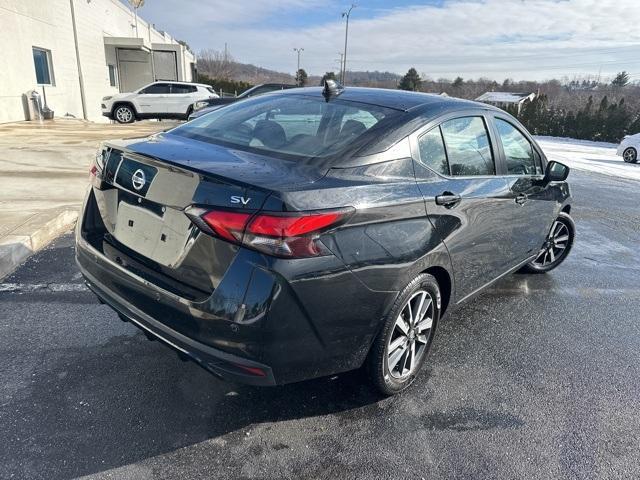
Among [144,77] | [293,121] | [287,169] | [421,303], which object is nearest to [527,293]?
[421,303]

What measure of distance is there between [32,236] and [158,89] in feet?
57.2

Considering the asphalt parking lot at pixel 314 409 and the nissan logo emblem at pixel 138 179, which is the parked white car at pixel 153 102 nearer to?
the asphalt parking lot at pixel 314 409

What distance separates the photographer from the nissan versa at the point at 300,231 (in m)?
1.98

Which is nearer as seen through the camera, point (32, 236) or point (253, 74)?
point (32, 236)

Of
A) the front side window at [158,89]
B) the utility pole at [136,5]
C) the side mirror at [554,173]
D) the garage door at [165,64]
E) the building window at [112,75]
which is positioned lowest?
the side mirror at [554,173]

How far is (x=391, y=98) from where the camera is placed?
3029mm

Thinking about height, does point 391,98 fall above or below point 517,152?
above

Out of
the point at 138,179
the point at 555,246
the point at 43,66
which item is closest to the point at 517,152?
the point at 555,246

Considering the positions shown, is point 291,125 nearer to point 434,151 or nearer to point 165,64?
point 434,151

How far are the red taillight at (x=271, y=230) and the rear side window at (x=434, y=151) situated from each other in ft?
3.28

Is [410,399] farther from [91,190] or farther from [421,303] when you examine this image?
[91,190]

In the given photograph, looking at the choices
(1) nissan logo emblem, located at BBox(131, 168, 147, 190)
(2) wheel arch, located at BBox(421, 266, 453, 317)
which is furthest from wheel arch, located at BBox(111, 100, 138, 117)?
(2) wheel arch, located at BBox(421, 266, 453, 317)

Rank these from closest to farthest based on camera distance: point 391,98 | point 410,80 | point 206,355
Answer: point 206,355
point 391,98
point 410,80

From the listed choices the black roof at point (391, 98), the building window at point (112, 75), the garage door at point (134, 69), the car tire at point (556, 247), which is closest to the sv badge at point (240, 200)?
the black roof at point (391, 98)
